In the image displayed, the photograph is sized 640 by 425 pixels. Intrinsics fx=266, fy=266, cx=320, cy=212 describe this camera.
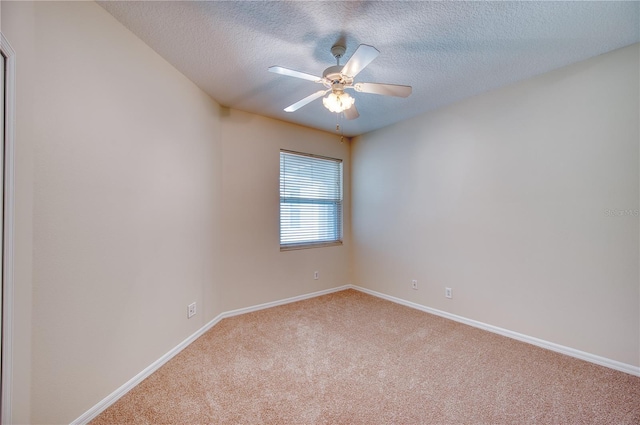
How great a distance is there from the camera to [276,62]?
2.18 meters

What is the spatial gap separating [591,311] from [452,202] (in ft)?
4.77

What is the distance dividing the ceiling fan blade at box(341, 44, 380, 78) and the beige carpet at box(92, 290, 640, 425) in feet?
7.00

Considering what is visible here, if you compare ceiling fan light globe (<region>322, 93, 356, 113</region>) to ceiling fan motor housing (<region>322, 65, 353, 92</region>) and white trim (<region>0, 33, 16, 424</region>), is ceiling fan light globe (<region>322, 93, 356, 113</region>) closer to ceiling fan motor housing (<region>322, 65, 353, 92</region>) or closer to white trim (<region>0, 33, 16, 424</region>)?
ceiling fan motor housing (<region>322, 65, 353, 92</region>)

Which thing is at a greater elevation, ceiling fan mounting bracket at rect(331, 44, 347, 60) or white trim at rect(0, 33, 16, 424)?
ceiling fan mounting bracket at rect(331, 44, 347, 60)

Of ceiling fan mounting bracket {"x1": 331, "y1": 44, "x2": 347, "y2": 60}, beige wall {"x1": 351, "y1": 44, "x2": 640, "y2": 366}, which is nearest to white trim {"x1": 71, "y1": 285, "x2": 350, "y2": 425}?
beige wall {"x1": 351, "y1": 44, "x2": 640, "y2": 366}

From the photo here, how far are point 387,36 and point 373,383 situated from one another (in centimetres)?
246

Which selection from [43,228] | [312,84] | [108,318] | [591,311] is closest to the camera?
[43,228]

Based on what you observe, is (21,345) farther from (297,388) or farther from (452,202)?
(452,202)

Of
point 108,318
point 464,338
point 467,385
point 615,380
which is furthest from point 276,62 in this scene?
point 615,380

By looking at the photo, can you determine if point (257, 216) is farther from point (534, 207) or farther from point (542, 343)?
point (542, 343)

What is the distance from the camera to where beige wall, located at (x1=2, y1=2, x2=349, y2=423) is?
1.29 m

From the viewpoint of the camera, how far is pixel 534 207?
2453mm

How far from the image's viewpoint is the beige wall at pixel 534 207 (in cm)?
204

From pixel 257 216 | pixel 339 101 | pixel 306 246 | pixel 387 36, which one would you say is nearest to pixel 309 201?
pixel 306 246
